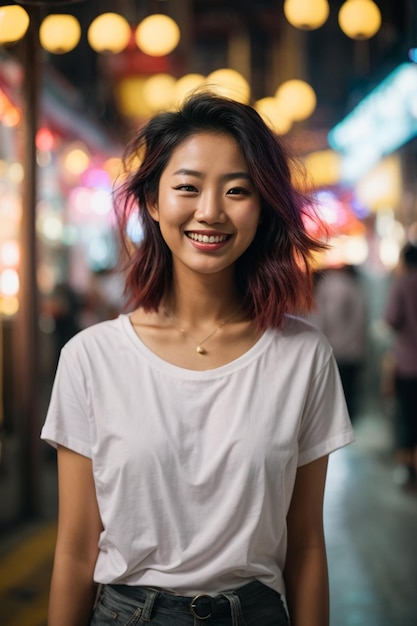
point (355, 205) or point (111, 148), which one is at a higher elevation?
point (111, 148)

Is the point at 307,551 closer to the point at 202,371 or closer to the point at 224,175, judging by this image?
the point at 202,371

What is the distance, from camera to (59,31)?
6.38m

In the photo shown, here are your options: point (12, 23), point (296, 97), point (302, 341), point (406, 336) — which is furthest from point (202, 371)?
point (296, 97)

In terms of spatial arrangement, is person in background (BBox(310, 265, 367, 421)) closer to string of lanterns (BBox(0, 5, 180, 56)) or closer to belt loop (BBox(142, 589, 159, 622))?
string of lanterns (BBox(0, 5, 180, 56))

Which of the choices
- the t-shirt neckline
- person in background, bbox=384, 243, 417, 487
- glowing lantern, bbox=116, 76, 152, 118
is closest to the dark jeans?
the t-shirt neckline

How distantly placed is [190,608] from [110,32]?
5914 millimetres

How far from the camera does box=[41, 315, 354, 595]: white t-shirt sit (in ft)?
5.52

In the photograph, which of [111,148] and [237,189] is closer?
[237,189]

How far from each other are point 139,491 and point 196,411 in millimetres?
206

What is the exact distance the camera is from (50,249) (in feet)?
40.5

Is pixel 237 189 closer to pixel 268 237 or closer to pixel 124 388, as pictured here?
pixel 268 237

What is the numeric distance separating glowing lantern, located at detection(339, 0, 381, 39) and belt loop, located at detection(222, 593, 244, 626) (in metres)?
5.50

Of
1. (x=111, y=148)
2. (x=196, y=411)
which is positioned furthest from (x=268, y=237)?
(x=111, y=148)

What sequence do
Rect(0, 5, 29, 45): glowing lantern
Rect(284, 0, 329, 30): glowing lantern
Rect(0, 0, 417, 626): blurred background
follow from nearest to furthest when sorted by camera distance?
Rect(0, 5, 29, 45): glowing lantern < Rect(0, 0, 417, 626): blurred background < Rect(284, 0, 329, 30): glowing lantern
